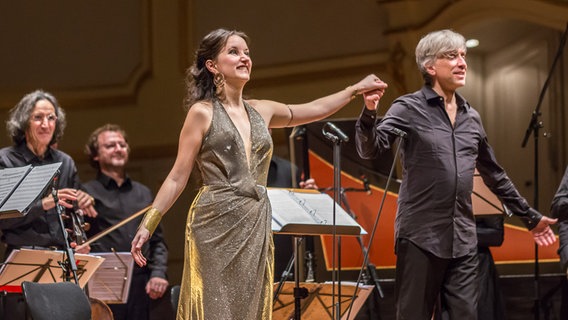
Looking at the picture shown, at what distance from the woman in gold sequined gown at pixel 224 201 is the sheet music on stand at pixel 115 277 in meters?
1.51

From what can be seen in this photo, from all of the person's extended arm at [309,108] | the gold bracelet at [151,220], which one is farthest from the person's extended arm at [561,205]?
the gold bracelet at [151,220]

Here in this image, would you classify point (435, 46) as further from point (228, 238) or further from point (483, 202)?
point (228, 238)

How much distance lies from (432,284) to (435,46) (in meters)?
0.97

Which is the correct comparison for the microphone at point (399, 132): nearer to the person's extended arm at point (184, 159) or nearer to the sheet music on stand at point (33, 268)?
the person's extended arm at point (184, 159)

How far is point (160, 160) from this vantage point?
264 inches

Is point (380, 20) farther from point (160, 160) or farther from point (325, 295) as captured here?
point (325, 295)

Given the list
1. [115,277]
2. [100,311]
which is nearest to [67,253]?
[100,311]

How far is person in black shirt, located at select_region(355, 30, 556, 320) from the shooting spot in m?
3.26

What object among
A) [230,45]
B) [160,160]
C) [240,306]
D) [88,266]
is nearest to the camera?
[240,306]

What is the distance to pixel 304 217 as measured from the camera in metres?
3.56

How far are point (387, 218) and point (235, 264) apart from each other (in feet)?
7.77

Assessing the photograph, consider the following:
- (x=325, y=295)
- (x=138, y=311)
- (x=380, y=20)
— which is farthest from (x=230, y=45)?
(x=380, y=20)

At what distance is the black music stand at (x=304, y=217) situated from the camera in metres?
3.47

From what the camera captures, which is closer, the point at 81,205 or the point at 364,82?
the point at 364,82
